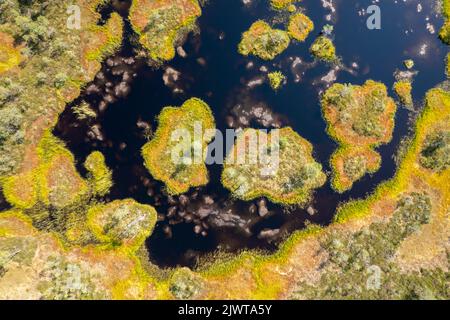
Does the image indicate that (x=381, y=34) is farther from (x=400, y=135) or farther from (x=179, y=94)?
(x=179, y=94)

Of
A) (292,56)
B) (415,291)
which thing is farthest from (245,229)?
(292,56)

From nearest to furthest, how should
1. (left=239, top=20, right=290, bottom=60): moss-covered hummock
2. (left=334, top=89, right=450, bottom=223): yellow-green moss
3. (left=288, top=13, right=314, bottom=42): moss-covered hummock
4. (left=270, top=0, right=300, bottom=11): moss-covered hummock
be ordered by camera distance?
(left=334, top=89, right=450, bottom=223): yellow-green moss, (left=239, top=20, right=290, bottom=60): moss-covered hummock, (left=288, top=13, right=314, bottom=42): moss-covered hummock, (left=270, top=0, right=300, bottom=11): moss-covered hummock

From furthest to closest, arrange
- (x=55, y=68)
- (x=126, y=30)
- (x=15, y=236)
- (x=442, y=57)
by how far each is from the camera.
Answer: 1. (x=442, y=57)
2. (x=126, y=30)
3. (x=55, y=68)
4. (x=15, y=236)

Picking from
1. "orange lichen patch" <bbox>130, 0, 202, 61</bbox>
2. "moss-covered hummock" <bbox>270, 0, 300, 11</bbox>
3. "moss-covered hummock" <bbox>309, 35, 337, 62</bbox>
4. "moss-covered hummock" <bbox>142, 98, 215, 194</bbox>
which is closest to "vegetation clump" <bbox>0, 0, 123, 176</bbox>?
"orange lichen patch" <bbox>130, 0, 202, 61</bbox>

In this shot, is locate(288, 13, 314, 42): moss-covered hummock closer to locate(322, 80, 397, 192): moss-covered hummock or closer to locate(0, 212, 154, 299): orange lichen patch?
locate(322, 80, 397, 192): moss-covered hummock

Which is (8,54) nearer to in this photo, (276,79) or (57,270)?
(57,270)

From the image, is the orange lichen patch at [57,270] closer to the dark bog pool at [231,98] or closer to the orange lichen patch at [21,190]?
the orange lichen patch at [21,190]
